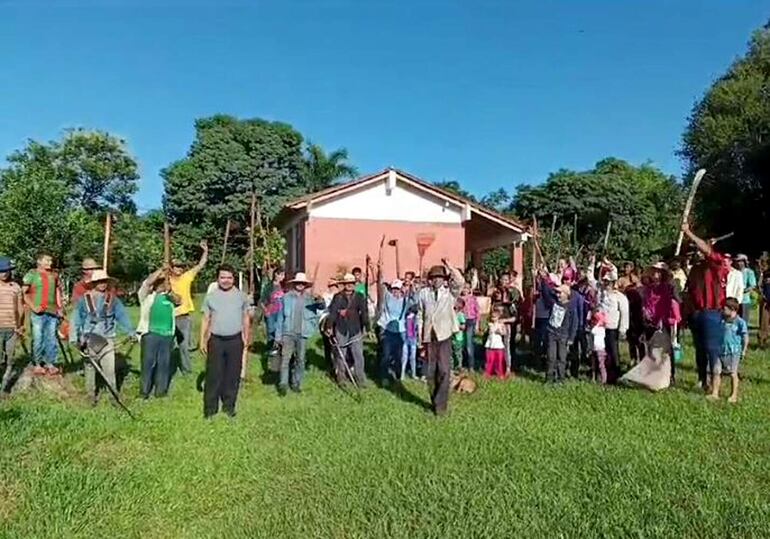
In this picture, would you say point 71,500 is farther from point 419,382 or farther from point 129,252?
point 129,252

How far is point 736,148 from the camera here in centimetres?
3491

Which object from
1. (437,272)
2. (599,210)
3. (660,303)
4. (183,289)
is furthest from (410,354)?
(599,210)

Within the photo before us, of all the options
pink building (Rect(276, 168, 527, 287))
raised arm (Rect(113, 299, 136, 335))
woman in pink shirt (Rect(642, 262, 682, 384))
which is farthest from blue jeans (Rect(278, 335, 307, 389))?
pink building (Rect(276, 168, 527, 287))

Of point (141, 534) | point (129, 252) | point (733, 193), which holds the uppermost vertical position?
point (733, 193)

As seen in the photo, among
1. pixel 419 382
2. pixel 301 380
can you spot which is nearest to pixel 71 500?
pixel 301 380

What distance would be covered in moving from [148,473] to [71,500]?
0.91m

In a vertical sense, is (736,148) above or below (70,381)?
above

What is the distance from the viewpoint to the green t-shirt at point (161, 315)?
10.8m

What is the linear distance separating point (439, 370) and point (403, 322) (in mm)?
3232

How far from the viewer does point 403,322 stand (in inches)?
514

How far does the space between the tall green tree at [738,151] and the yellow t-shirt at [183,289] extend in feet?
93.3

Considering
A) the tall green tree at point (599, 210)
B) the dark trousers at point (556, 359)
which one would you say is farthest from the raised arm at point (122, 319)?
the tall green tree at point (599, 210)

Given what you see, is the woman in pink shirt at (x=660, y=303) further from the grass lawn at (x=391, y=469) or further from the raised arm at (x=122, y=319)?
the raised arm at (x=122, y=319)

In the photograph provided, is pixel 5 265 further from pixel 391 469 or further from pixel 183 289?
pixel 391 469
